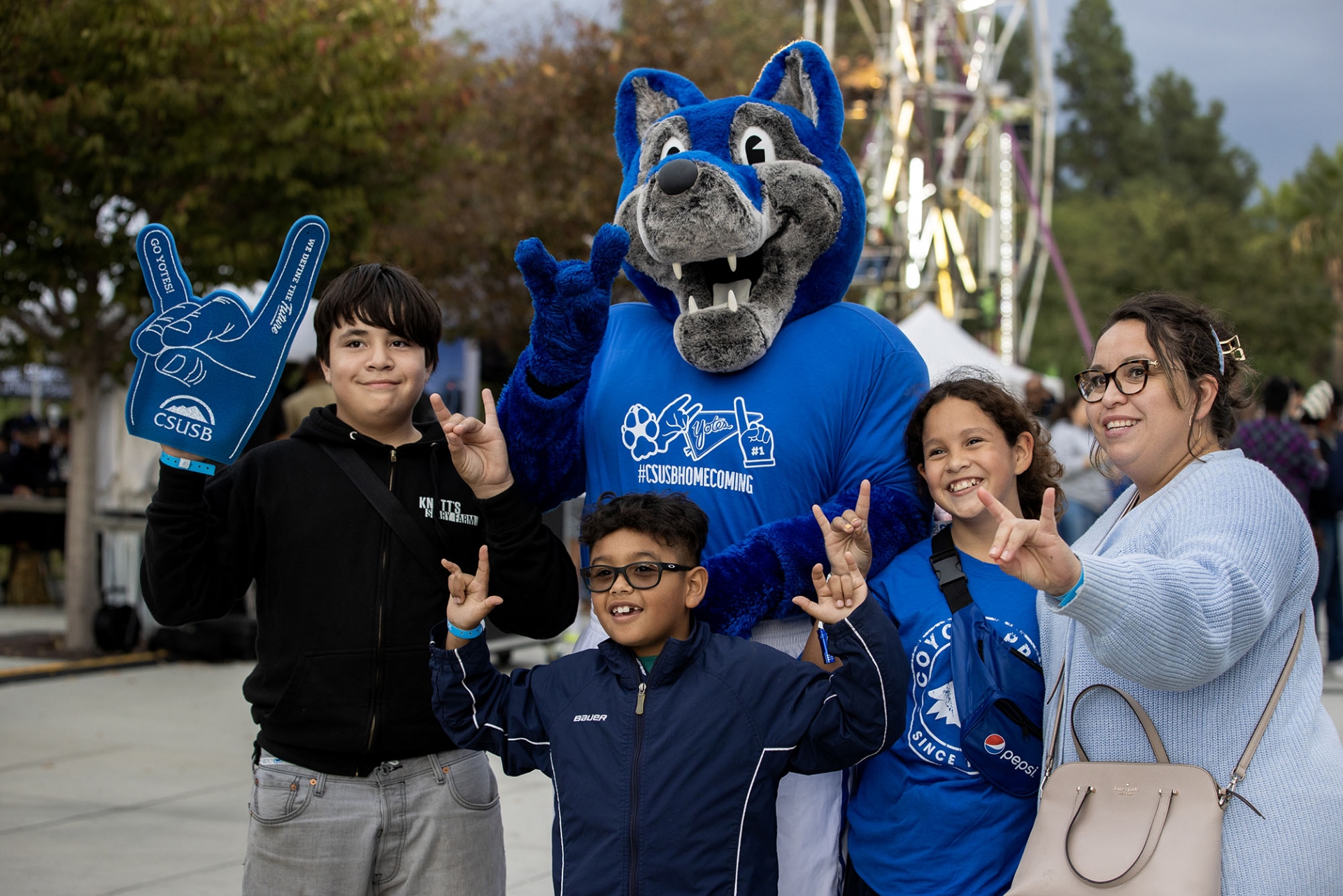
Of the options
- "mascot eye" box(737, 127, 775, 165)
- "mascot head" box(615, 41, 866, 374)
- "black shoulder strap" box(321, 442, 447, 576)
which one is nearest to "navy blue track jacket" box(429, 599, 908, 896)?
"black shoulder strap" box(321, 442, 447, 576)

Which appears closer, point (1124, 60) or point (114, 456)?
point (114, 456)

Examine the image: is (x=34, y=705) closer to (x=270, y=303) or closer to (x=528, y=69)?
(x=270, y=303)

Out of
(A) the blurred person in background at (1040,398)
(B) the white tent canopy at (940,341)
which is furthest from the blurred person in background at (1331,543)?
(B) the white tent canopy at (940,341)

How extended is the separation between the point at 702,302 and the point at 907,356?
0.47 meters

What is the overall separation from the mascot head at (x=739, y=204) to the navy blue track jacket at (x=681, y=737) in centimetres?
74

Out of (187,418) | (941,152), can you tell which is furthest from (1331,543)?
(941,152)

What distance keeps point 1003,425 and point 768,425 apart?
1.57 feet

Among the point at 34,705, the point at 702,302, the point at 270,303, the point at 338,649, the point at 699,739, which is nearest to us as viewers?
the point at 699,739

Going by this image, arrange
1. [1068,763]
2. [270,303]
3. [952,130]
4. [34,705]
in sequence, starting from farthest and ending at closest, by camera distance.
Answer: [952,130], [34,705], [270,303], [1068,763]

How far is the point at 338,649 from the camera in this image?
7.97 feet

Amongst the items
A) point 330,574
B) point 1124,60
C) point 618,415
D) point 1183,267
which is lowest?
point 330,574

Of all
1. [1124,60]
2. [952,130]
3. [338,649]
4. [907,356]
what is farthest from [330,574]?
[1124,60]

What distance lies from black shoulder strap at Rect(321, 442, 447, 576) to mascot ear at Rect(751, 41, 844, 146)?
131cm

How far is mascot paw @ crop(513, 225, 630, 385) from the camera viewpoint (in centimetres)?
251
